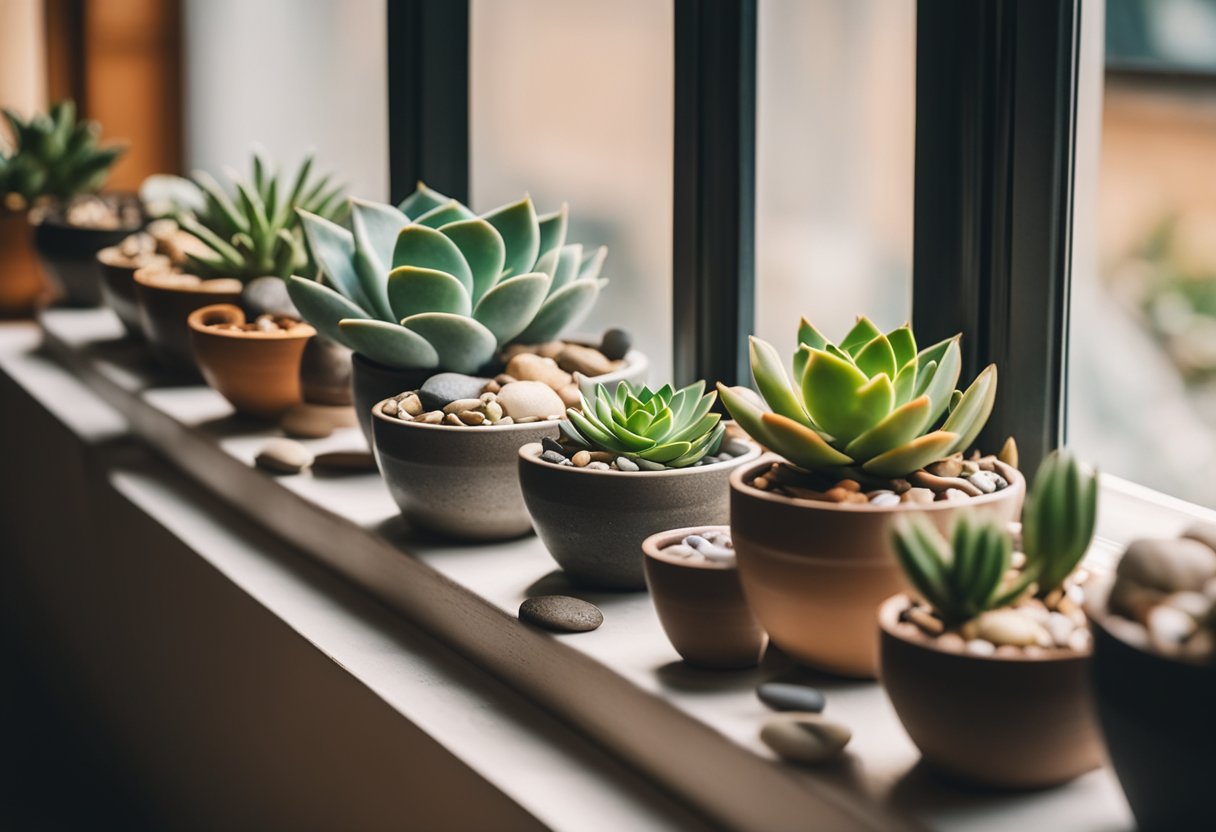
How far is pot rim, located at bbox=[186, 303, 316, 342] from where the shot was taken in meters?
1.52

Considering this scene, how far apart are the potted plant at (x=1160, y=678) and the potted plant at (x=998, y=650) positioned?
1.8 inches

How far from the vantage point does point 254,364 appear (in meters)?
1.54

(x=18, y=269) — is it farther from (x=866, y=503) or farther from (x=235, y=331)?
(x=866, y=503)

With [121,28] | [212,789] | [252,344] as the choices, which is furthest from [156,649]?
[121,28]

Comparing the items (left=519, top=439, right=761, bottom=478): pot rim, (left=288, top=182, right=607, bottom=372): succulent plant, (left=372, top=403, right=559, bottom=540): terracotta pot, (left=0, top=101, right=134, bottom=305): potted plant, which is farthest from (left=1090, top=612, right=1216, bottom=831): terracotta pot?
(left=0, top=101, right=134, bottom=305): potted plant

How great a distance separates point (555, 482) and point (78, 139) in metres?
1.54

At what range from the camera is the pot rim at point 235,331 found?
5.00ft

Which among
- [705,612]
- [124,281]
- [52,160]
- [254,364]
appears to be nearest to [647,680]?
[705,612]

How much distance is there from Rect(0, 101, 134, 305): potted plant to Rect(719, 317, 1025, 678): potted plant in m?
1.51

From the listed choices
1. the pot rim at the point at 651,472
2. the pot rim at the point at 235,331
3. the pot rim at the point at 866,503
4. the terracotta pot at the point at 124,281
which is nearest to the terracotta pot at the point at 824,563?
the pot rim at the point at 866,503

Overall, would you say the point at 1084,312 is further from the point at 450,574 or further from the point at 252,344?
the point at 252,344

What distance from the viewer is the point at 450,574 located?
111 centimetres

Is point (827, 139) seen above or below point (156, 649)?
above

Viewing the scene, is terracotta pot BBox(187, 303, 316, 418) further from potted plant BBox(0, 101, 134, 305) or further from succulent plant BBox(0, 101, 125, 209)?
succulent plant BBox(0, 101, 125, 209)
